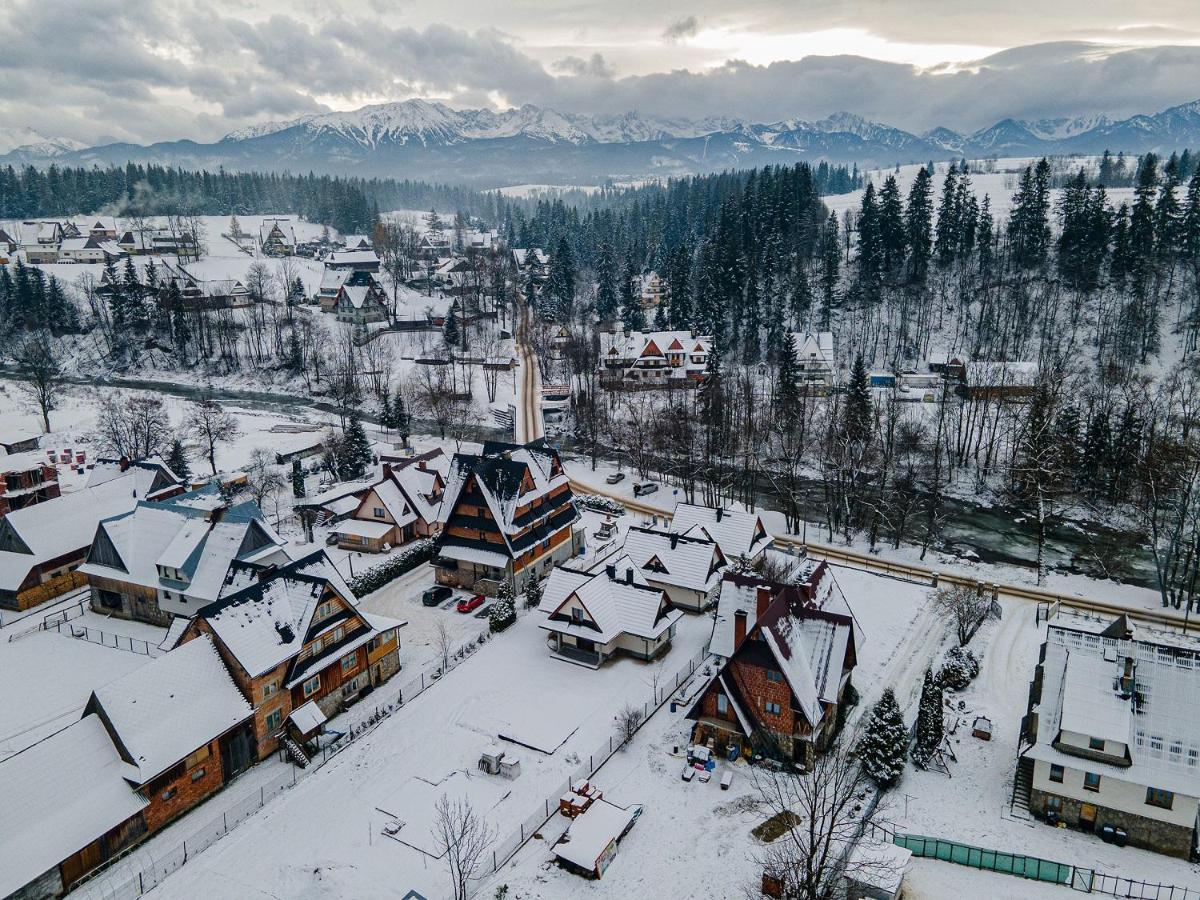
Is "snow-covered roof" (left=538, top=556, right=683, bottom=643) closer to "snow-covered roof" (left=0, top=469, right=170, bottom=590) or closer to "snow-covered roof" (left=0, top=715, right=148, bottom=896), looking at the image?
"snow-covered roof" (left=0, top=715, right=148, bottom=896)

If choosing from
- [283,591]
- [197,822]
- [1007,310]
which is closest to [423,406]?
[283,591]

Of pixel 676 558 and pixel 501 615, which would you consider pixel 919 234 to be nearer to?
pixel 676 558

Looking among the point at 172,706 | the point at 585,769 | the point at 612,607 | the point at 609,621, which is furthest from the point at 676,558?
the point at 172,706

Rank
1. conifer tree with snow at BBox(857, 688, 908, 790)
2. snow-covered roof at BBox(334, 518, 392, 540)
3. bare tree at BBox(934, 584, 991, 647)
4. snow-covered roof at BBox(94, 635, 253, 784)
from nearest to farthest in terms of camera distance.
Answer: snow-covered roof at BBox(94, 635, 253, 784) → conifer tree with snow at BBox(857, 688, 908, 790) → bare tree at BBox(934, 584, 991, 647) → snow-covered roof at BBox(334, 518, 392, 540)

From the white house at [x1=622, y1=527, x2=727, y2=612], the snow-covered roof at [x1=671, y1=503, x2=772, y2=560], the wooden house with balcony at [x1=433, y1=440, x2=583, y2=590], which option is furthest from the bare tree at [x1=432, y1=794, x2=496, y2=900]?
the snow-covered roof at [x1=671, y1=503, x2=772, y2=560]

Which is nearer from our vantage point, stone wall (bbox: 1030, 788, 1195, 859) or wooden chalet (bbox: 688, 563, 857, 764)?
stone wall (bbox: 1030, 788, 1195, 859)

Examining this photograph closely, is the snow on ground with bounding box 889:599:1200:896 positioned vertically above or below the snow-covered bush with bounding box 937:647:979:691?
below

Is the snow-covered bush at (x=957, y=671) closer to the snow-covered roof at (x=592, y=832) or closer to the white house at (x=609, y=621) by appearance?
the white house at (x=609, y=621)
